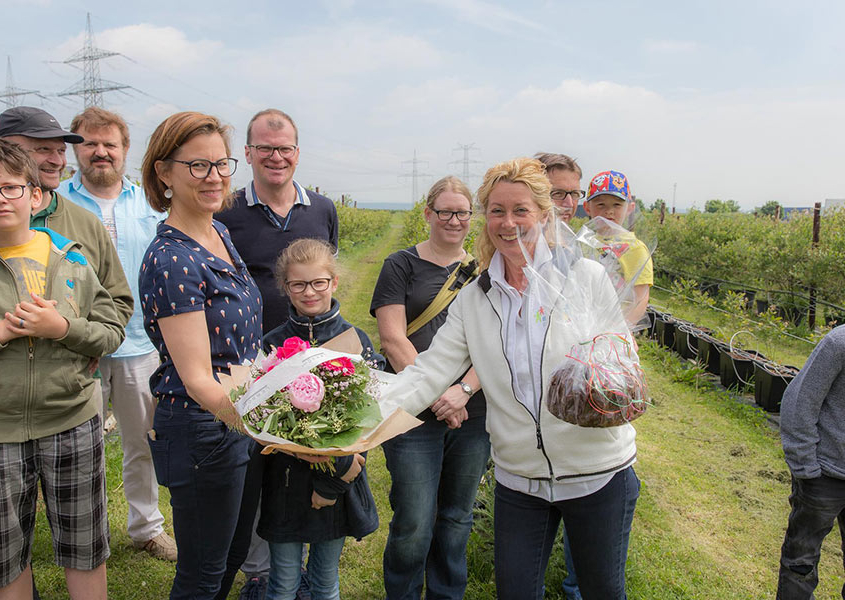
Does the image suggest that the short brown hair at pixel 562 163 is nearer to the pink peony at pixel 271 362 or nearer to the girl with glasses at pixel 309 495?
the girl with glasses at pixel 309 495

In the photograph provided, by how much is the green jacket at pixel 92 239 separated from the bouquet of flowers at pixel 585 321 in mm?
1748

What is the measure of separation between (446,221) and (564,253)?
0.77 m

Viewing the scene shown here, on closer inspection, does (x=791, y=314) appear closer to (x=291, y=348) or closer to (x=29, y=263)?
(x=291, y=348)

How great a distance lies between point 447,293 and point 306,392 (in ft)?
3.48

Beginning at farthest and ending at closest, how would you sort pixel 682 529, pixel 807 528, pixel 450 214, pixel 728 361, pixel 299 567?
pixel 728 361
pixel 682 529
pixel 450 214
pixel 807 528
pixel 299 567

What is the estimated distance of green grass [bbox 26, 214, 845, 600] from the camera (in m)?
2.94

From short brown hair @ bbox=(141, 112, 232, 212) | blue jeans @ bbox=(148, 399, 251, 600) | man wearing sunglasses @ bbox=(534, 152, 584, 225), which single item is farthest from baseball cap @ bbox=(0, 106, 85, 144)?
man wearing sunglasses @ bbox=(534, 152, 584, 225)

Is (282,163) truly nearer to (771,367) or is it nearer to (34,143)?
(34,143)

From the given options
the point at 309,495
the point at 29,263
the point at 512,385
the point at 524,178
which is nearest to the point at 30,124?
the point at 29,263

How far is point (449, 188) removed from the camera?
8.75ft

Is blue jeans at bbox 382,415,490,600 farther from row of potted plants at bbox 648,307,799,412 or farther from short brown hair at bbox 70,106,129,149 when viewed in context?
row of potted plants at bbox 648,307,799,412

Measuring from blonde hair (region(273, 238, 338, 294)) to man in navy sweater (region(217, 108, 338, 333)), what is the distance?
37 centimetres

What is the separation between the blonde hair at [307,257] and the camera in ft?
7.59

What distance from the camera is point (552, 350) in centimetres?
189
